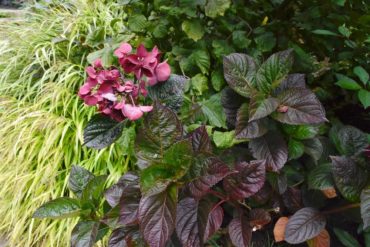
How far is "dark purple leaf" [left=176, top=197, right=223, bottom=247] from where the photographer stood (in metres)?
0.94

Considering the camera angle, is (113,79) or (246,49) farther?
(246,49)

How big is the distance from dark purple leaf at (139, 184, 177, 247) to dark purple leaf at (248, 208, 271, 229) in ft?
1.13

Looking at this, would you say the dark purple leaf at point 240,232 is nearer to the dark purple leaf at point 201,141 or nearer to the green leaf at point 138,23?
the dark purple leaf at point 201,141

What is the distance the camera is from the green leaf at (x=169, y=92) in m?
1.03

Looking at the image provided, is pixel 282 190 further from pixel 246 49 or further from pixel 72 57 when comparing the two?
pixel 72 57

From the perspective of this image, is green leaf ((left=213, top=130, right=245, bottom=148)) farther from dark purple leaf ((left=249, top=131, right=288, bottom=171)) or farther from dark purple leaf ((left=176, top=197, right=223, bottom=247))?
dark purple leaf ((left=176, top=197, right=223, bottom=247))

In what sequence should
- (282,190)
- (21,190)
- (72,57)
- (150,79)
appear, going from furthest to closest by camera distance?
1. (72,57)
2. (21,190)
3. (282,190)
4. (150,79)

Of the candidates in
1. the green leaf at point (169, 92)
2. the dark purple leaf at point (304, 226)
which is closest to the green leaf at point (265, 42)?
the green leaf at point (169, 92)

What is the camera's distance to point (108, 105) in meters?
0.91

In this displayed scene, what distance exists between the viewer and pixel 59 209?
3.54 ft

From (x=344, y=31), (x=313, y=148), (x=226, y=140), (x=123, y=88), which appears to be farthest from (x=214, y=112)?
(x=344, y=31)

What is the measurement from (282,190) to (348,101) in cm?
65

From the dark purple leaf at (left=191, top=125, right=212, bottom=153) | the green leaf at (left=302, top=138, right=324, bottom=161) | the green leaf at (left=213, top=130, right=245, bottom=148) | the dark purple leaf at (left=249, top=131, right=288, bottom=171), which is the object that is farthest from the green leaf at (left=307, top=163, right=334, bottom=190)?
the dark purple leaf at (left=191, top=125, right=212, bottom=153)

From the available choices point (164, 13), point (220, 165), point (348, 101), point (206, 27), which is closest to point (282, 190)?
point (220, 165)
